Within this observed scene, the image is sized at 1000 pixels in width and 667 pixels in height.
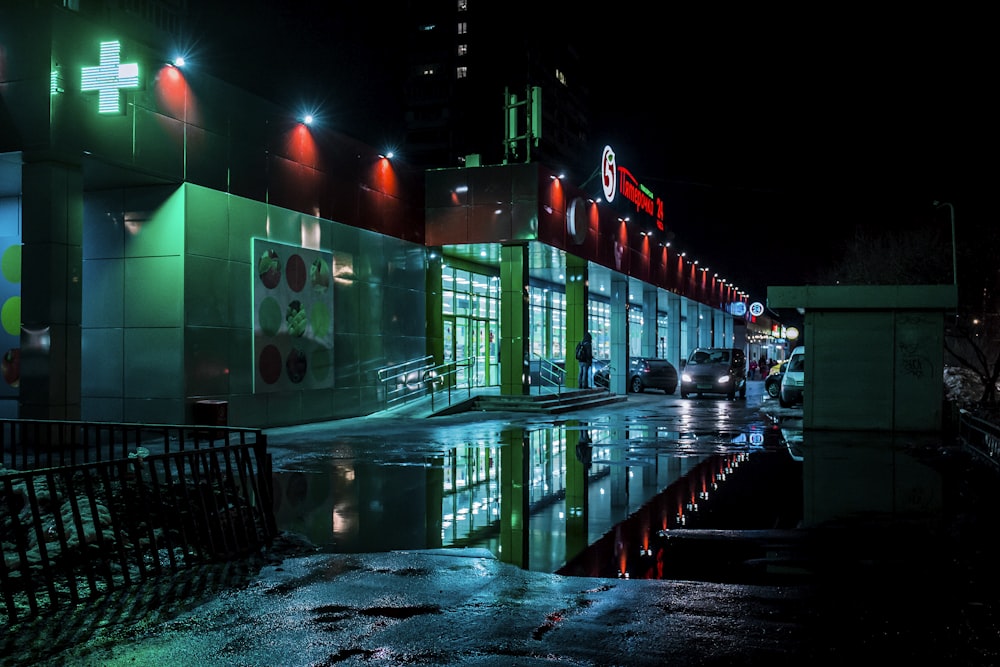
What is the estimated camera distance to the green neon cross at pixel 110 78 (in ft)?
49.1

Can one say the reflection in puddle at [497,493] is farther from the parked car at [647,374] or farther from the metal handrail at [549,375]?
the parked car at [647,374]

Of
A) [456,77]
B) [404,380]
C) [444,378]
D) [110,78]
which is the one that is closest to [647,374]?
[444,378]

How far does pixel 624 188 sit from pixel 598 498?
28840 millimetres

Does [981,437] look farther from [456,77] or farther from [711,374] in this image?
[456,77]

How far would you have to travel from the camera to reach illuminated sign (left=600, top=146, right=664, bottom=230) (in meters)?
34.5

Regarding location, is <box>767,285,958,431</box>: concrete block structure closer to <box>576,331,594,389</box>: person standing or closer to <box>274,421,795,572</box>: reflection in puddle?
<box>274,421,795,572</box>: reflection in puddle

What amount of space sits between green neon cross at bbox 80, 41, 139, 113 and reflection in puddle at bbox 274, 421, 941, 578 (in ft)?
24.8

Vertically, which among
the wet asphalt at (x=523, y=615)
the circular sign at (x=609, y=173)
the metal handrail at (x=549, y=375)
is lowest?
the wet asphalt at (x=523, y=615)

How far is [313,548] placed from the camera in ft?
25.0

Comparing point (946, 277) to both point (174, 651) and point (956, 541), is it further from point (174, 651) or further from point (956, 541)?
Result: point (174, 651)

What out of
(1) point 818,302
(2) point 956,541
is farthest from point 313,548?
(1) point 818,302

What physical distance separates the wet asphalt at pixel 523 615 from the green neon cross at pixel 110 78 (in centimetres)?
1069

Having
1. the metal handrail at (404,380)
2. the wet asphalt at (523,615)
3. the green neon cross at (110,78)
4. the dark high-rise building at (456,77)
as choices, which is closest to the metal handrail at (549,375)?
the metal handrail at (404,380)

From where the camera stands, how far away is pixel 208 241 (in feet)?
58.6
